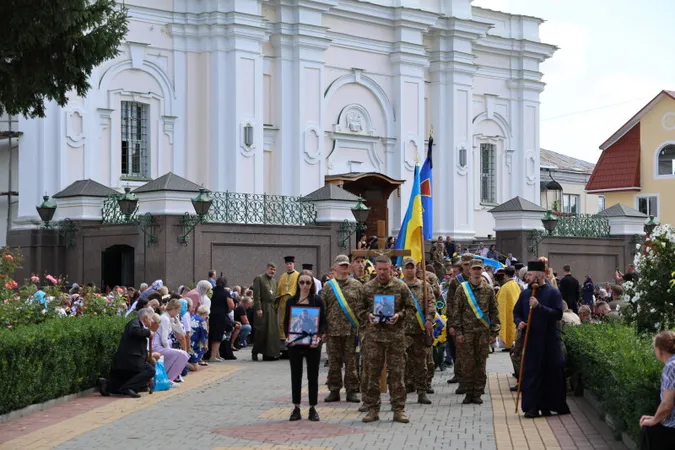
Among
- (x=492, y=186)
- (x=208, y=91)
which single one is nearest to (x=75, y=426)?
(x=208, y=91)

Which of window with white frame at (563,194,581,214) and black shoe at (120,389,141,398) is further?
window with white frame at (563,194,581,214)

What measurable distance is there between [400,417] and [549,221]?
80.4 ft

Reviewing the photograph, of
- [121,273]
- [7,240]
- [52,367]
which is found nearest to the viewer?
[52,367]

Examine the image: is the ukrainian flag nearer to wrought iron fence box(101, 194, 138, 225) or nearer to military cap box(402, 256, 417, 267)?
military cap box(402, 256, 417, 267)

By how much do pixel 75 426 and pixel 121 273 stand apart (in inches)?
670

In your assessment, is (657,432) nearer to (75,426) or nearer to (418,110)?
(75,426)

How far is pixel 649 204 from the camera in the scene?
5559 centimetres

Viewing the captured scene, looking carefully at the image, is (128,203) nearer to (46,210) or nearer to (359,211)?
(46,210)

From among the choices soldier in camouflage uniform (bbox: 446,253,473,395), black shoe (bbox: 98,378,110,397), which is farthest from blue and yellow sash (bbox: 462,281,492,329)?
black shoe (bbox: 98,378,110,397)

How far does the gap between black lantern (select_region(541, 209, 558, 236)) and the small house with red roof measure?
1788 cm

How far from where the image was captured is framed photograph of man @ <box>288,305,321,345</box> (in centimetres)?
1499

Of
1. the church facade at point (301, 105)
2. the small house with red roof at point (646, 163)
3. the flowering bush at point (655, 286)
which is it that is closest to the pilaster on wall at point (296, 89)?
the church facade at point (301, 105)

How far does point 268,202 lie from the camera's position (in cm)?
3278

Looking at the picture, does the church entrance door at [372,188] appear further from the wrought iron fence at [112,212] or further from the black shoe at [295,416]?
the black shoe at [295,416]
